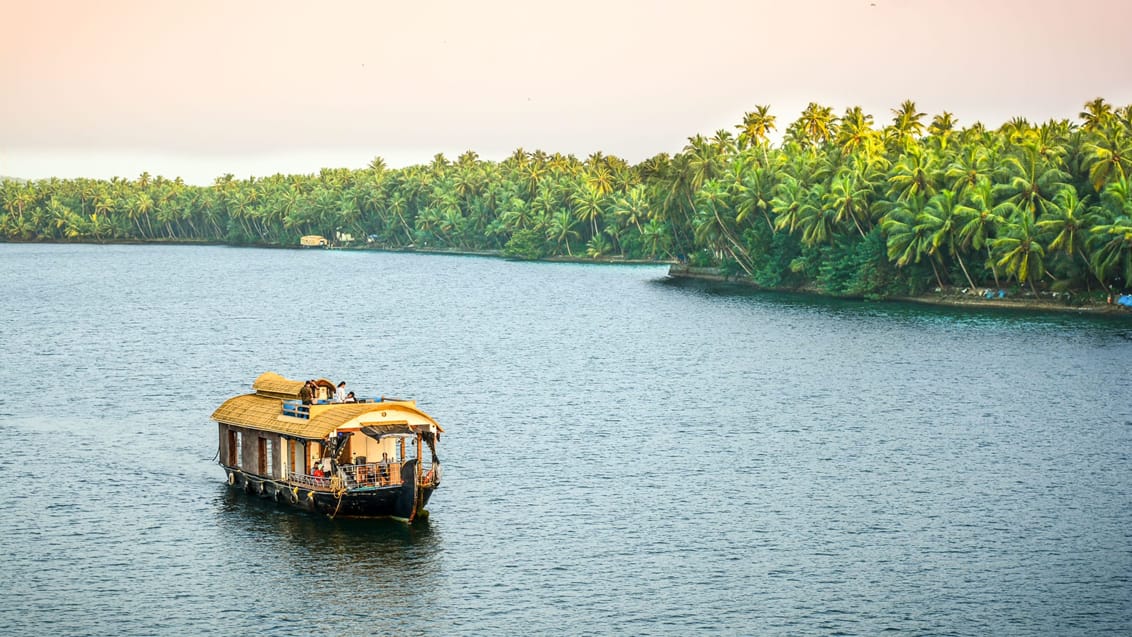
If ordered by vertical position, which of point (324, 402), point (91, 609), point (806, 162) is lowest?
point (91, 609)

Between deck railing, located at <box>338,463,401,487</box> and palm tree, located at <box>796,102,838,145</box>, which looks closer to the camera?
deck railing, located at <box>338,463,401,487</box>

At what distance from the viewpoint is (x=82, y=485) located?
62.9 metres

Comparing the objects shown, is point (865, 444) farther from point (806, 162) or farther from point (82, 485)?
point (806, 162)

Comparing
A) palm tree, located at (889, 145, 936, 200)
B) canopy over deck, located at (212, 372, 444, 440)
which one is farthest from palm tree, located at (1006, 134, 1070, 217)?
canopy over deck, located at (212, 372, 444, 440)

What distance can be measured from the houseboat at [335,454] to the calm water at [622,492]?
3.69ft

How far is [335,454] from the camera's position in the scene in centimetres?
5644

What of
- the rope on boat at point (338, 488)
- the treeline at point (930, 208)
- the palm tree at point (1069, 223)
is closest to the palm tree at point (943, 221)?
the treeline at point (930, 208)

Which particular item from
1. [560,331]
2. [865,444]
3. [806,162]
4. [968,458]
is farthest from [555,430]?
[806,162]

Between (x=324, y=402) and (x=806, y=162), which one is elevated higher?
(x=806, y=162)

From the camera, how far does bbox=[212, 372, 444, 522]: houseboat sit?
55.7 meters

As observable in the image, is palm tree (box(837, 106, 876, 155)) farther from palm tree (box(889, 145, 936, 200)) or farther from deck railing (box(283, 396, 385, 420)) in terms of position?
deck railing (box(283, 396, 385, 420))

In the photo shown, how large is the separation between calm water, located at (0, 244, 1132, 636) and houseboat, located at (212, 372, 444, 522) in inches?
44.3

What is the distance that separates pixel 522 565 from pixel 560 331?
76.7 m

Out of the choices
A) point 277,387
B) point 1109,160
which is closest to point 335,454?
point 277,387
